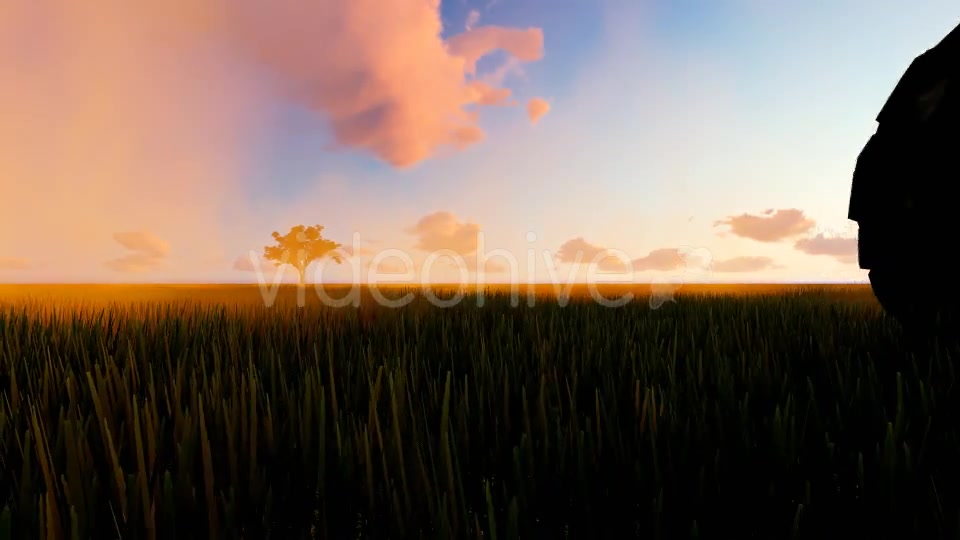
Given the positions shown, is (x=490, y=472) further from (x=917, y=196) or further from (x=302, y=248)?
(x=302, y=248)

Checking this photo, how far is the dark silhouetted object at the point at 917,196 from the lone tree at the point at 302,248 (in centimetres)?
3441

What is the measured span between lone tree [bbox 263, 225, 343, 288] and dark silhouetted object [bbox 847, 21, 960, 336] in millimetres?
34408

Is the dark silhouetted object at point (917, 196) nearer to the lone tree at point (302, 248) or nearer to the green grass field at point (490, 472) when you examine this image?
the green grass field at point (490, 472)

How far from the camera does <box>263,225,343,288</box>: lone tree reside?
114 feet

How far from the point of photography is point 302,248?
115 feet

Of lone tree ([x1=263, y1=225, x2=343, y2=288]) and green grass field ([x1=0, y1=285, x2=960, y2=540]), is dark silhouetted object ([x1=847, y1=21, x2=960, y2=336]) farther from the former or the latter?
lone tree ([x1=263, y1=225, x2=343, y2=288])

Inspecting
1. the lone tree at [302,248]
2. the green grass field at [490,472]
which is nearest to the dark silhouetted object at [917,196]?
the green grass field at [490,472]

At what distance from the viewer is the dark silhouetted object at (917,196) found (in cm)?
226

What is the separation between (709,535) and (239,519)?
881 millimetres

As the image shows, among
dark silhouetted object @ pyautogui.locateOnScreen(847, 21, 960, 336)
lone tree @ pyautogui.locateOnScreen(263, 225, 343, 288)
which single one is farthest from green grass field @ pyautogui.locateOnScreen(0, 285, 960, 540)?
lone tree @ pyautogui.locateOnScreen(263, 225, 343, 288)

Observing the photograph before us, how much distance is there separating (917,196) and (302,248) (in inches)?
1394

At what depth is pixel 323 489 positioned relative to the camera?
1018mm

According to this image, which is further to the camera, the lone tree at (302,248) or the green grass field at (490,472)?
the lone tree at (302,248)

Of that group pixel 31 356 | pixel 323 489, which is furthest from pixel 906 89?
pixel 31 356
